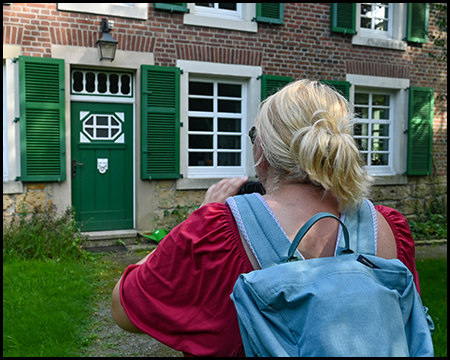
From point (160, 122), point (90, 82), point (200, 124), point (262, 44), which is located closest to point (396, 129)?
point (262, 44)

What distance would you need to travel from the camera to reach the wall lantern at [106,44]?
6832 mm

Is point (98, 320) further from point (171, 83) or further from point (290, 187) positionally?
point (171, 83)

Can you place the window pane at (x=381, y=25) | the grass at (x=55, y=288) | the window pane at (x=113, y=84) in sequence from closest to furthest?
the grass at (x=55, y=288) < the window pane at (x=113, y=84) < the window pane at (x=381, y=25)

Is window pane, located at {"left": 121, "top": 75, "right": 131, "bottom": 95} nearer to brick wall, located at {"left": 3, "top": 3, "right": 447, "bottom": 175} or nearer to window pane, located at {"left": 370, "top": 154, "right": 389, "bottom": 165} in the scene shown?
brick wall, located at {"left": 3, "top": 3, "right": 447, "bottom": 175}

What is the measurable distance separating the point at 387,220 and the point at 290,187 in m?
0.35

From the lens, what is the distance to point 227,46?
7.97 metres

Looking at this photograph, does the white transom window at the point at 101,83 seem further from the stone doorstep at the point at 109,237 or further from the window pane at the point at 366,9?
the window pane at the point at 366,9

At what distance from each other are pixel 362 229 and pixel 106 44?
6.39 m

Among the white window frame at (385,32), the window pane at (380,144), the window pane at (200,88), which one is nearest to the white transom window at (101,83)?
the window pane at (200,88)

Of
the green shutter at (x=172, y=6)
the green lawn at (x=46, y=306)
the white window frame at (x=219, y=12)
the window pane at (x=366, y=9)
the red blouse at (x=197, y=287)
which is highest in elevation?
the window pane at (x=366, y=9)

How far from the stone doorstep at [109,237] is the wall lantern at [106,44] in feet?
9.35

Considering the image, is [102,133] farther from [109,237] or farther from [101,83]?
[109,237]

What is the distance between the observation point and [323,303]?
1.05 m

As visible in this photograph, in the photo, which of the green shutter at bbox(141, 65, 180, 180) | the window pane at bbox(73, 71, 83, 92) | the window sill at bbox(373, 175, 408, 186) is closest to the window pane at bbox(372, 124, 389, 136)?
the window sill at bbox(373, 175, 408, 186)
